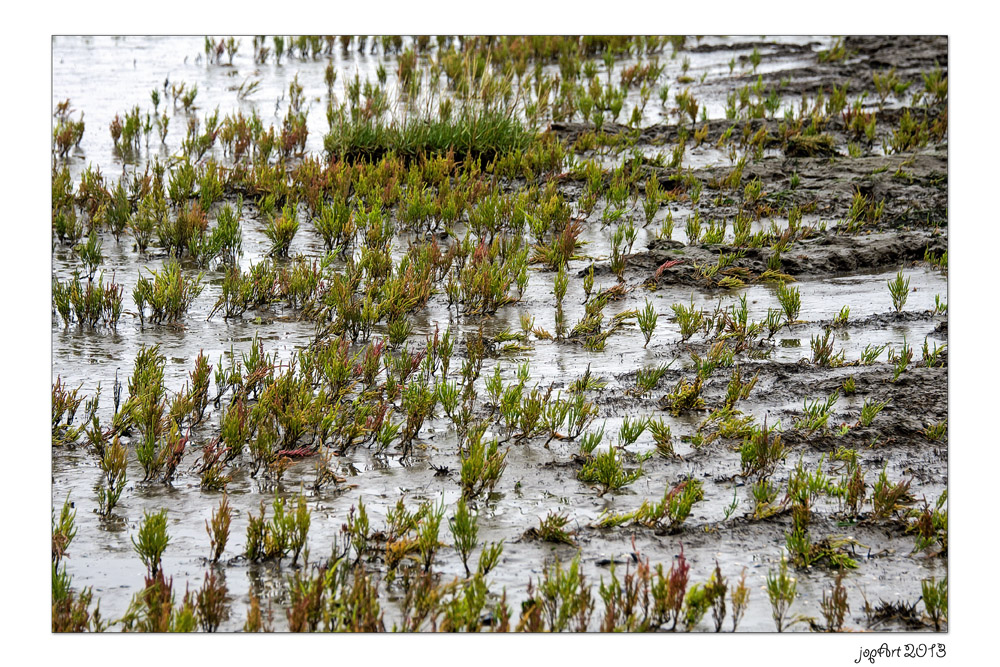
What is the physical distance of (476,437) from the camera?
4.05 m

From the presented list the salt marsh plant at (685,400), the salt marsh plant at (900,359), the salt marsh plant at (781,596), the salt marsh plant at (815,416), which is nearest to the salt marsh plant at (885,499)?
the salt marsh plant at (815,416)

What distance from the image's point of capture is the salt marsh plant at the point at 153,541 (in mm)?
3426

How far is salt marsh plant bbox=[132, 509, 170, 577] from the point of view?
3426 millimetres

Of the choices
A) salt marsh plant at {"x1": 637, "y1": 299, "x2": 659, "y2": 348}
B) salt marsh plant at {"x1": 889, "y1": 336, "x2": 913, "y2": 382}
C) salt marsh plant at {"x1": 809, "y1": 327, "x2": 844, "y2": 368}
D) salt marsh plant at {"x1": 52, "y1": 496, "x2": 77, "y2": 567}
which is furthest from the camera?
salt marsh plant at {"x1": 637, "y1": 299, "x2": 659, "y2": 348}

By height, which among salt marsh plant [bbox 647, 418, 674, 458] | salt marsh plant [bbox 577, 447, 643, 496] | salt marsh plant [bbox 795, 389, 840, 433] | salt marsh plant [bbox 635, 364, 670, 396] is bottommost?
salt marsh plant [bbox 577, 447, 643, 496]

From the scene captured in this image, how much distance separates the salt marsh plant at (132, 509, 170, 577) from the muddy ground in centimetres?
7

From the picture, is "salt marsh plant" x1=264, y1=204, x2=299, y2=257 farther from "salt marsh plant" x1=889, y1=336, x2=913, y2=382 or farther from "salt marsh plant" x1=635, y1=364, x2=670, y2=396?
"salt marsh plant" x1=889, y1=336, x2=913, y2=382

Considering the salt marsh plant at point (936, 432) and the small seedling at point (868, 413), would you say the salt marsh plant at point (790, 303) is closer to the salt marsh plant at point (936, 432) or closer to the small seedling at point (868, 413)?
the small seedling at point (868, 413)

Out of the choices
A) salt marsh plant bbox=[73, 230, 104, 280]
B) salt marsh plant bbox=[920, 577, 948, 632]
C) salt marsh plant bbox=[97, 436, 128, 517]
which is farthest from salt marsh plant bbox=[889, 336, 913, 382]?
salt marsh plant bbox=[73, 230, 104, 280]

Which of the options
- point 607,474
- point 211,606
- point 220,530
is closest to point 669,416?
point 607,474

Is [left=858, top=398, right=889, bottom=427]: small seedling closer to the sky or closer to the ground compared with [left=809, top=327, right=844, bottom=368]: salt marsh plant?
closer to the ground

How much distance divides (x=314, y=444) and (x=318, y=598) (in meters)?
1.10
